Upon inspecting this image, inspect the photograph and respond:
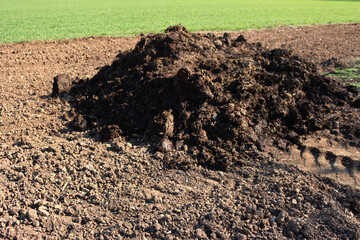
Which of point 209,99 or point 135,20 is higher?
point 135,20

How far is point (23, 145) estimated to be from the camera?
5344 mm

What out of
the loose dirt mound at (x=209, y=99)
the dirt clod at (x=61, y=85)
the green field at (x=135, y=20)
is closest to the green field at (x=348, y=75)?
the loose dirt mound at (x=209, y=99)

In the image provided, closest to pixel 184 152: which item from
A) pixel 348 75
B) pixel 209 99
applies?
pixel 209 99

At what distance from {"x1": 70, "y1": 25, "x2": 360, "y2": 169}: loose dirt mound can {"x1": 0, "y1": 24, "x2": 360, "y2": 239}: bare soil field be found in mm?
24

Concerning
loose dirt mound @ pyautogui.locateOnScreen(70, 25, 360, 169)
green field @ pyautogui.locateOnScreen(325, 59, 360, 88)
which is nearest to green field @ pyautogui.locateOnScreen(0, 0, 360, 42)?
green field @ pyautogui.locateOnScreen(325, 59, 360, 88)

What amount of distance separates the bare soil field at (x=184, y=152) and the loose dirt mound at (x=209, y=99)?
0.02 meters

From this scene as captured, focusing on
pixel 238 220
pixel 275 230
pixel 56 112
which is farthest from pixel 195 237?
pixel 56 112

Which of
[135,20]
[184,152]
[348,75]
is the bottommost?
[184,152]

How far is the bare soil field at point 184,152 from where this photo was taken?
3715mm

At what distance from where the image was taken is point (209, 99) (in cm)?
540

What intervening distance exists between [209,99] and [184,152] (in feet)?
3.66

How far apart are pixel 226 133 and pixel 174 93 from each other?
124 centimetres

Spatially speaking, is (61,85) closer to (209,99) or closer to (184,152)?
(209,99)

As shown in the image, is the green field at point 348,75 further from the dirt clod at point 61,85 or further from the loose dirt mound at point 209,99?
the dirt clod at point 61,85
